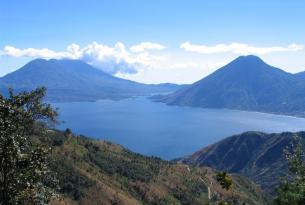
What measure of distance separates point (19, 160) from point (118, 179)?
134878 millimetres

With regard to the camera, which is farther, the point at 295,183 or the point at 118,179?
the point at 118,179

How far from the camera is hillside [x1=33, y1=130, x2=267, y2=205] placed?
430 feet

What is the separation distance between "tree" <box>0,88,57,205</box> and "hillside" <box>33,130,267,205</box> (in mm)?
90590

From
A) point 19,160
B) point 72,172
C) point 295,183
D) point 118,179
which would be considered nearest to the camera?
point 19,160

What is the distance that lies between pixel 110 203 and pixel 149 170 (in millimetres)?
48074

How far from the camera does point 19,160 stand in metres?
24.0

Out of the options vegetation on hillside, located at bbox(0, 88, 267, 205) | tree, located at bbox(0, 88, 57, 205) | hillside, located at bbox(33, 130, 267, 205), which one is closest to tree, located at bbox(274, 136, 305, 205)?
vegetation on hillside, located at bbox(0, 88, 267, 205)

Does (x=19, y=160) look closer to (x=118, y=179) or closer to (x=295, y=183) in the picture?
(x=295, y=183)

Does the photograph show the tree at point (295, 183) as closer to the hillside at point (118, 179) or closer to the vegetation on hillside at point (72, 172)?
the vegetation on hillside at point (72, 172)

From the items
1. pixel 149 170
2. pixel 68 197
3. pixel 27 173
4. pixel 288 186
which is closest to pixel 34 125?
pixel 27 173

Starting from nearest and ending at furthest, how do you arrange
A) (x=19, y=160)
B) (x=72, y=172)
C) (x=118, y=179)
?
(x=19, y=160) < (x=72, y=172) < (x=118, y=179)

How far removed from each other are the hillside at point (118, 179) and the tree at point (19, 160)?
90.6 metres

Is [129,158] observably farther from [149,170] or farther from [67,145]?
[67,145]

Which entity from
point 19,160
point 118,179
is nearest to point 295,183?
point 19,160
